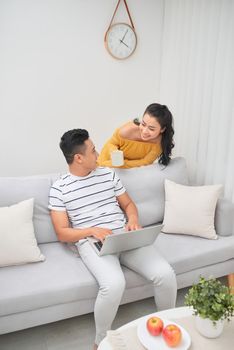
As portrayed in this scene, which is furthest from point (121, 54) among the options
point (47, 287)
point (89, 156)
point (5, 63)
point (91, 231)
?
point (47, 287)

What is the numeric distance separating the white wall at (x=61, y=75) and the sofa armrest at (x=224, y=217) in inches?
57.4

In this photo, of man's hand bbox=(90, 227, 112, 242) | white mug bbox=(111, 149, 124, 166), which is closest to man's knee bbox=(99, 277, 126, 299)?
man's hand bbox=(90, 227, 112, 242)

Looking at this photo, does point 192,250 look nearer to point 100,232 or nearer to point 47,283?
point 100,232

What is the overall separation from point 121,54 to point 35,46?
79 centimetres

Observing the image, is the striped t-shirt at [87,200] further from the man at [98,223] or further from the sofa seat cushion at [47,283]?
the sofa seat cushion at [47,283]

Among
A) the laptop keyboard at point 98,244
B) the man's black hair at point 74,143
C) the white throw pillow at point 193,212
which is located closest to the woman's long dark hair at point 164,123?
the white throw pillow at point 193,212

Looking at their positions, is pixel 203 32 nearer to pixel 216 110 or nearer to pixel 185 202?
pixel 216 110

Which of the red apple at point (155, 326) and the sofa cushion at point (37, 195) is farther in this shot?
the sofa cushion at point (37, 195)

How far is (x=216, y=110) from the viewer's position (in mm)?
2838

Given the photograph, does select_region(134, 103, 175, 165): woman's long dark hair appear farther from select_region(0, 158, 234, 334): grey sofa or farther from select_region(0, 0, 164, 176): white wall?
select_region(0, 0, 164, 176): white wall

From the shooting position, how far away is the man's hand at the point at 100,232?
2.07 m

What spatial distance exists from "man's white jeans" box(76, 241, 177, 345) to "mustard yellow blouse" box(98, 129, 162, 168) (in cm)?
78

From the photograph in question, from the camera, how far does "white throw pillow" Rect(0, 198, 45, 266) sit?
6.54ft

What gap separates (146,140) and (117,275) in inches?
43.4
